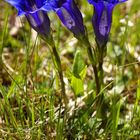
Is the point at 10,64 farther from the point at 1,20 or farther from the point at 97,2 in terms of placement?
the point at 97,2

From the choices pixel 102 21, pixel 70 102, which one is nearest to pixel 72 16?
pixel 102 21

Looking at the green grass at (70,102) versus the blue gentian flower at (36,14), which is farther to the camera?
the green grass at (70,102)

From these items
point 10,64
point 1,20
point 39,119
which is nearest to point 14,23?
point 1,20

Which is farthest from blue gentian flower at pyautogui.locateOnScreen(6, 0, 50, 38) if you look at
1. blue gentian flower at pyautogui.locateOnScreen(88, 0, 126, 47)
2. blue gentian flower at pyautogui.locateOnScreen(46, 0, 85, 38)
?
blue gentian flower at pyautogui.locateOnScreen(88, 0, 126, 47)

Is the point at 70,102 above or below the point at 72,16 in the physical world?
below

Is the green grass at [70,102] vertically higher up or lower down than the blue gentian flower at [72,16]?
lower down

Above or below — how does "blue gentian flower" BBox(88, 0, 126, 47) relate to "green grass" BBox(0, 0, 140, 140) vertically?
above

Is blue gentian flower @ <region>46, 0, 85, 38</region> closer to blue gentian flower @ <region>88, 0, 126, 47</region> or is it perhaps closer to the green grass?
blue gentian flower @ <region>88, 0, 126, 47</region>

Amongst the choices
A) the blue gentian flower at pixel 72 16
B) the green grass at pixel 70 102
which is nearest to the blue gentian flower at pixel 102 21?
the blue gentian flower at pixel 72 16

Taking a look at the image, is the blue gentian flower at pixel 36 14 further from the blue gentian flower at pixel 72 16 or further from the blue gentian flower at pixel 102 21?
the blue gentian flower at pixel 102 21

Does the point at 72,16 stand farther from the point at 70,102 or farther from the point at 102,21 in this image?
the point at 70,102
